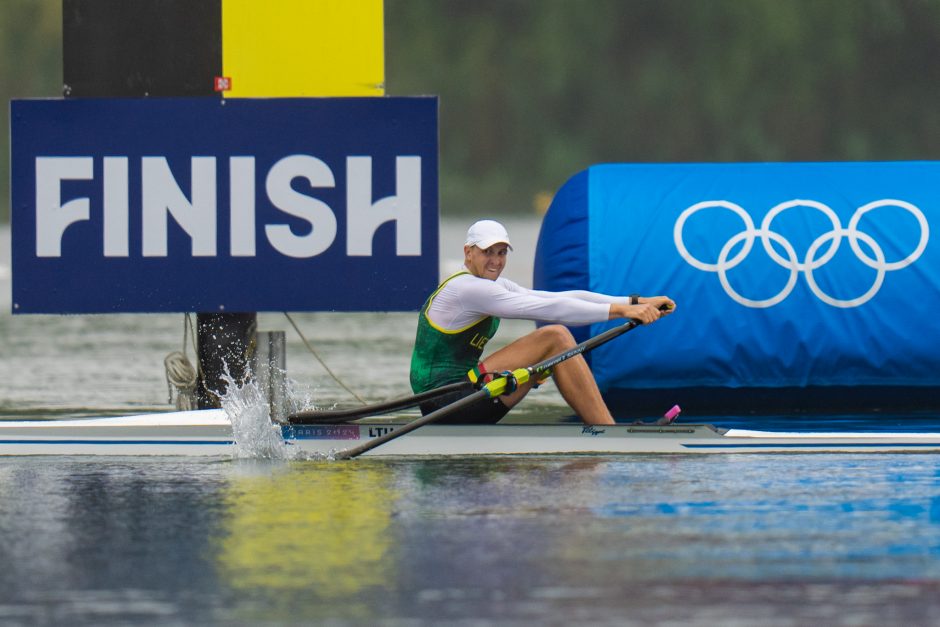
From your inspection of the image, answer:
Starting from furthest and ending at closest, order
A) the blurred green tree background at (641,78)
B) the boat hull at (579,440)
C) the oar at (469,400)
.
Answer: the blurred green tree background at (641,78) < the boat hull at (579,440) < the oar at (469,400)

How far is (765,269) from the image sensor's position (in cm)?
1166

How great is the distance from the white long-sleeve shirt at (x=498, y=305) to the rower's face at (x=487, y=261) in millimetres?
61

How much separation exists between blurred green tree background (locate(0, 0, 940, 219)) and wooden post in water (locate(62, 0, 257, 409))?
47407 mm

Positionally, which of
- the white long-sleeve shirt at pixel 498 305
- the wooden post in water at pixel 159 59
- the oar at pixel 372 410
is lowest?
the oar at pixel 372 410

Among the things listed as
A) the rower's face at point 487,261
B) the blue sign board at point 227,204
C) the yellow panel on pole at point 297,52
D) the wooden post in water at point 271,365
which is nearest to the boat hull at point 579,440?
the rower's face at point 487,261

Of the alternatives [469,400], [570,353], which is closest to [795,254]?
[570,353]

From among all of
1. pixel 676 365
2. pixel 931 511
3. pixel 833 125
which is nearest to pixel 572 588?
pixel 931 511

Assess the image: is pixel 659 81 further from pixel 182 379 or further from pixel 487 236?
pixel 487 236

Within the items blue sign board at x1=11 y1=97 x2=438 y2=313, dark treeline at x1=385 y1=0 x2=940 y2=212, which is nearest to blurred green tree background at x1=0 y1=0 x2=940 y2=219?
dark treeline at x1=385 y1=0 x2=940 y2=212

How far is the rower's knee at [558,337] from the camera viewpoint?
10.0 m

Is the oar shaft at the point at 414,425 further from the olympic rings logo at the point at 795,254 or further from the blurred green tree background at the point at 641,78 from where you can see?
the blurred green tree background at the point at 641,78

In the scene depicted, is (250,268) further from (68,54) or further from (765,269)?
(765,269)

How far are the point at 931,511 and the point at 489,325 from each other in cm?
310

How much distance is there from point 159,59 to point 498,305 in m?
3.16
